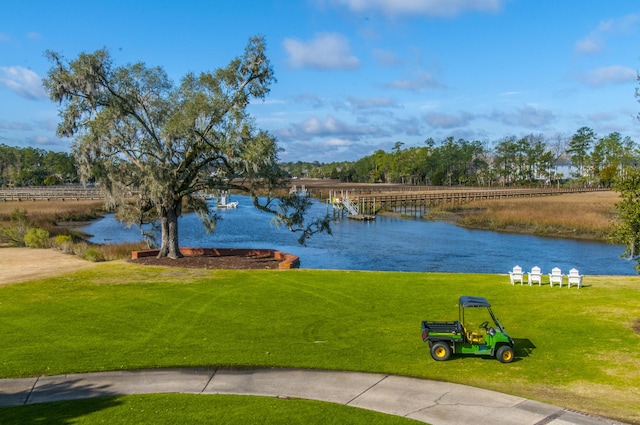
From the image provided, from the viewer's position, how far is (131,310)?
17.1 meters

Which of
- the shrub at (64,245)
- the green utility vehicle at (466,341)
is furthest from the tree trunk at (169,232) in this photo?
the green utility vehicle at (466,341)

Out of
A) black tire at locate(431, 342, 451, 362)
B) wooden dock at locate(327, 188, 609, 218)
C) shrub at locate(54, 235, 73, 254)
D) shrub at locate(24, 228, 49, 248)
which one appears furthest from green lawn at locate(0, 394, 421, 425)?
wooden dock at locate(327, 188, 609, 218)

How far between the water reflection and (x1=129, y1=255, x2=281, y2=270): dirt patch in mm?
7167

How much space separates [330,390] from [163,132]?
18.6 metres

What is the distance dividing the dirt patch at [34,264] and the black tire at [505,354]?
62.6 ft

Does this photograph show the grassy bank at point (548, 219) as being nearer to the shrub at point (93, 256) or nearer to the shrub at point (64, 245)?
the shrub at point (93, 256)

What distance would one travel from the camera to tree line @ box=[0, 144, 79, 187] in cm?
15243

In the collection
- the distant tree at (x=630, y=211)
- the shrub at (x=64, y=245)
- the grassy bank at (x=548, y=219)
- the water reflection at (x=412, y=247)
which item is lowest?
the water reflection at (x=412, y=247)

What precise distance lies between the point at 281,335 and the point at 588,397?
7427mm

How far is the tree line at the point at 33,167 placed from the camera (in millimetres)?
152425

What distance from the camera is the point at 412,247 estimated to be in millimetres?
46562

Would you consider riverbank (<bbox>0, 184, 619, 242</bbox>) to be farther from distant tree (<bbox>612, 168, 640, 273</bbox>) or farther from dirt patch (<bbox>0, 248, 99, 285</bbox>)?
distant tree (<bbox>612, 168, 640, 273</bbox>)

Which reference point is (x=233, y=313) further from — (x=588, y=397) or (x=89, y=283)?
(x=588, y=397)

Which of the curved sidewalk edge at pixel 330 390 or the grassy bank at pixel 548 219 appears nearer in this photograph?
the curved sidewalk edge at pixel 330 390
